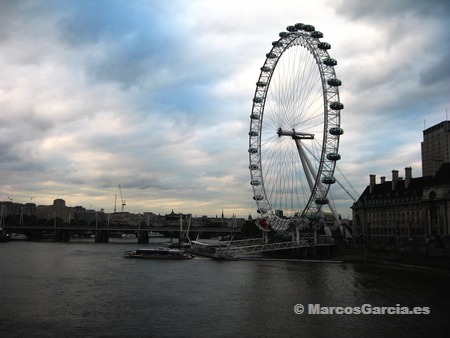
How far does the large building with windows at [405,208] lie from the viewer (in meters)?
52.6

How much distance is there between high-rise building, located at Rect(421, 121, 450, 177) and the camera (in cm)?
10440

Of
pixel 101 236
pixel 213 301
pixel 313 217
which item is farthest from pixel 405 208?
pixel 101 236

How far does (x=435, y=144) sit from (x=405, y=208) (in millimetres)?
60607

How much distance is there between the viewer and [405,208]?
6009 cm

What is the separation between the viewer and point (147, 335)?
18281 mm

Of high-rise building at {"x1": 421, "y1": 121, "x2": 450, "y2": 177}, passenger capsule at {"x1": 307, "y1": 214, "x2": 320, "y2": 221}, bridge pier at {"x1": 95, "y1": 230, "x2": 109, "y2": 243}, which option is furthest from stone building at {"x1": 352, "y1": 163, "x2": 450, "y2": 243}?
bridge pier at {"x1": 95, "y1": 230, "x2": 109, "y2": 243}

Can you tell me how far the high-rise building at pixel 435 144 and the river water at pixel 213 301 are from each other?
235 feet

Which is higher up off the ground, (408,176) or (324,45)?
(324,45)

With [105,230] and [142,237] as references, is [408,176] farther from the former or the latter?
[105,230]

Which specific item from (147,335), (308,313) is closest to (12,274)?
(147,335)

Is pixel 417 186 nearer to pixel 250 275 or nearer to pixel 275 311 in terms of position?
pixel 250 275

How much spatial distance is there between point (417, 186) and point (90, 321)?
4977cm

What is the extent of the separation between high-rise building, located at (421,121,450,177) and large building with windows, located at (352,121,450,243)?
41888 mm

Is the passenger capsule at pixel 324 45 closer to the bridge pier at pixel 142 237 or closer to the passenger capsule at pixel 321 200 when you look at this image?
the passenger capsule at pixel 321 200
